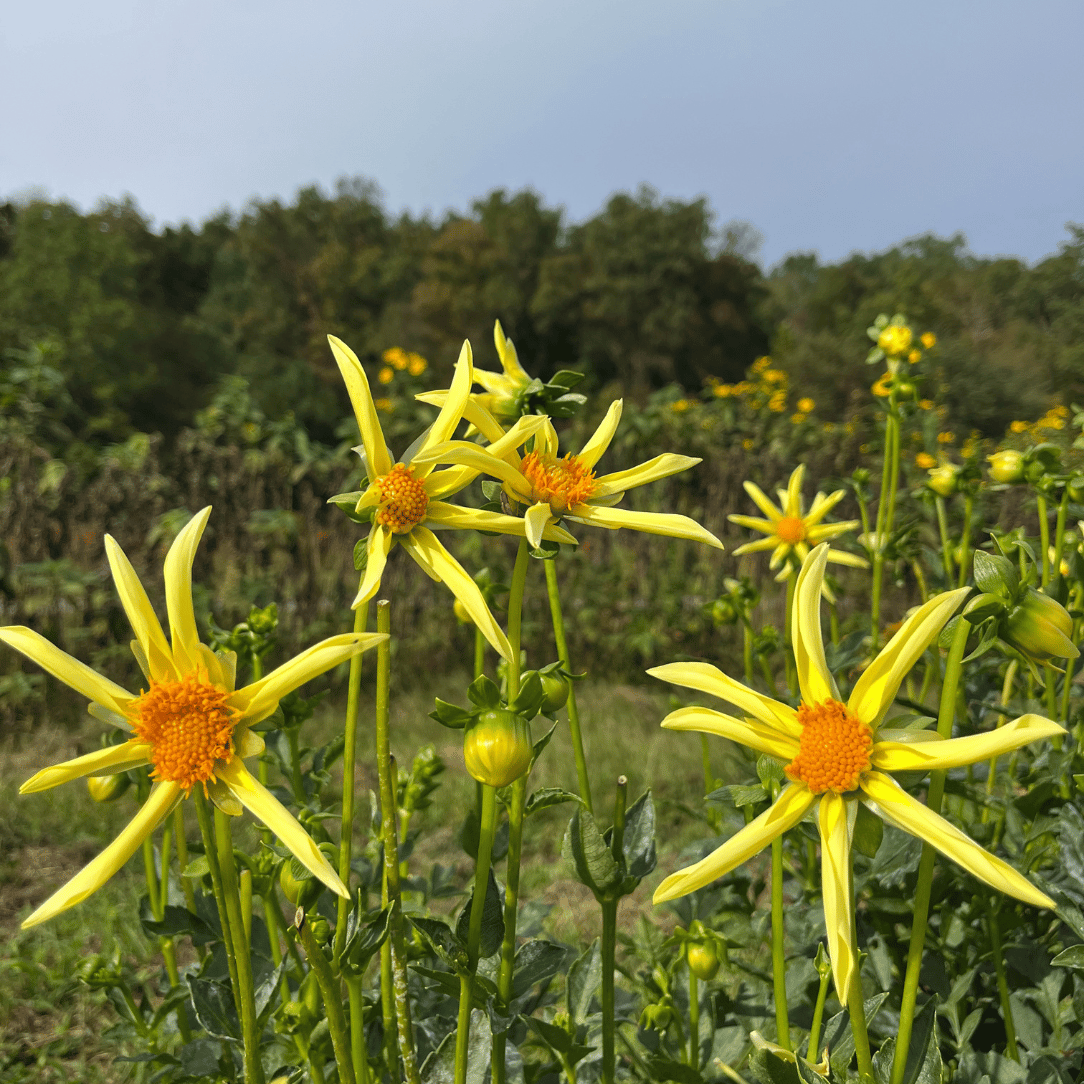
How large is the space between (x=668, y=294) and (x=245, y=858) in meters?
16.9

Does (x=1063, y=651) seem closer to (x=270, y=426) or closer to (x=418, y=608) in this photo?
(x=418, y=608)

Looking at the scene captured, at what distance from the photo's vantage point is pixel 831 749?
0.70 m

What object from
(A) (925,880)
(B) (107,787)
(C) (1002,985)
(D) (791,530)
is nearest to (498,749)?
(A) (925,880)

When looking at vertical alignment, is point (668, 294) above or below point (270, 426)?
above

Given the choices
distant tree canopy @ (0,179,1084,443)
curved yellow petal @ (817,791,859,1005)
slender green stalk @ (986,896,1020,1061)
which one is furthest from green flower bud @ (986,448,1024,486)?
distant tree canopy @ (0,179,1084,443)

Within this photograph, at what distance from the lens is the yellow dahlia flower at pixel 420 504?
75cm

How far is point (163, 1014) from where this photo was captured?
3.85ft

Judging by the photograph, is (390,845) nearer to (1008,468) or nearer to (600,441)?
(600,441)

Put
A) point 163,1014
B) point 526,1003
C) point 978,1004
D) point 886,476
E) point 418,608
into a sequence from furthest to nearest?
point 418,608 → point 886,476 → point 978,1004 → point 163,1014 → point 526,1003

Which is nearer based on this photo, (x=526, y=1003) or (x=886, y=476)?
(x=526, y=1003)

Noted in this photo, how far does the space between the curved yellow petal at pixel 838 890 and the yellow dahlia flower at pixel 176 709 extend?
0.41m

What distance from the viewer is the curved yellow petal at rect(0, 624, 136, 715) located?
2.25 ft

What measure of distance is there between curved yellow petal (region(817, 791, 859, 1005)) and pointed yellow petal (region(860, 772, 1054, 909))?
32 millimetres

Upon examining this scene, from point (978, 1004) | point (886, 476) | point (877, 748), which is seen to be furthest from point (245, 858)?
point (886, 476)
